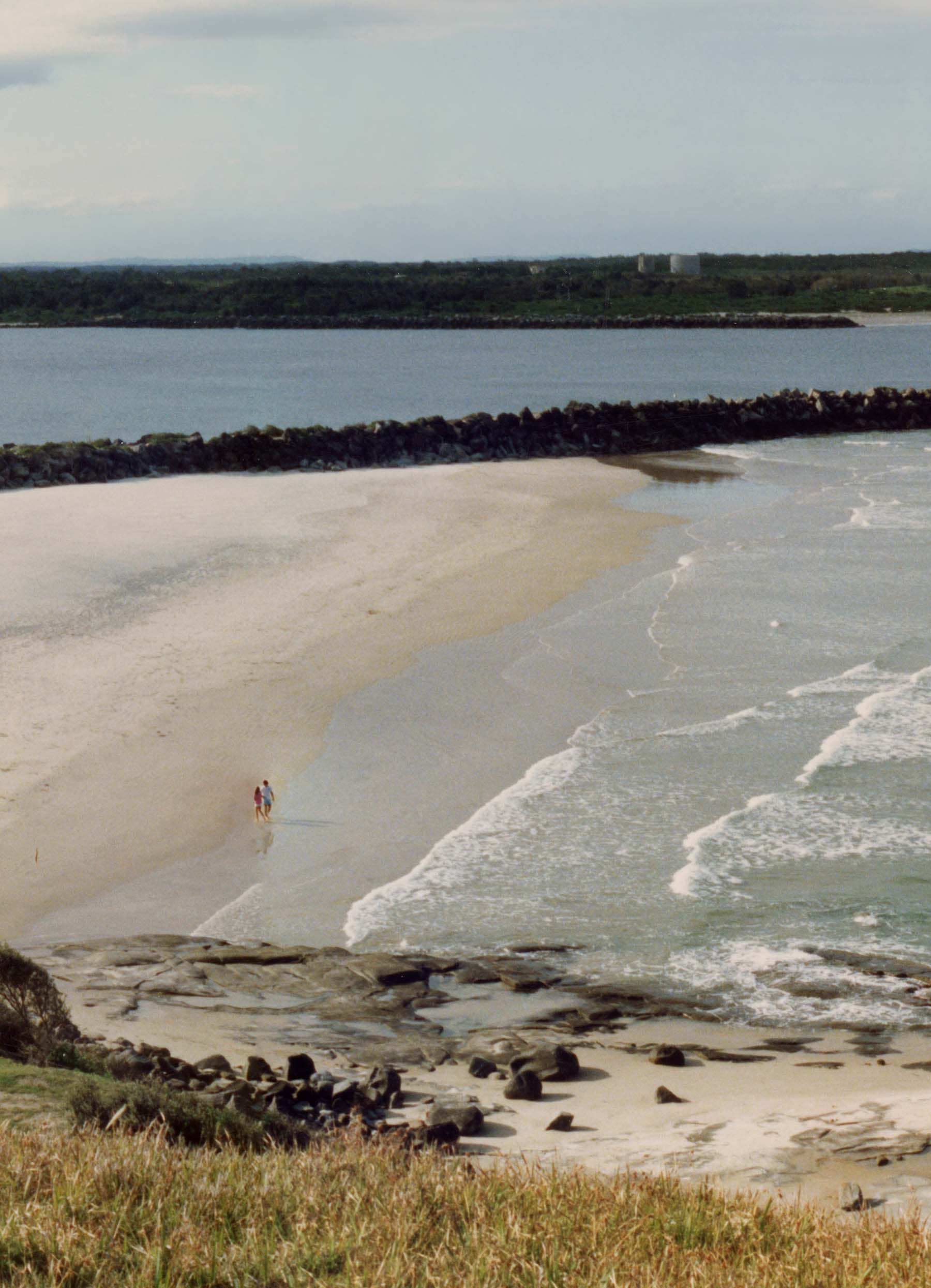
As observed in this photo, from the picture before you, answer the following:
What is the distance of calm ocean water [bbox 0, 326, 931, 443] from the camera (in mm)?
64625

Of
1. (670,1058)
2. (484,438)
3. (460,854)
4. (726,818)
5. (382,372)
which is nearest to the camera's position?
(670,1058)

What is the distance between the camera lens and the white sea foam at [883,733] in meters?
15.5

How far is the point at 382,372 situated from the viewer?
298 feet

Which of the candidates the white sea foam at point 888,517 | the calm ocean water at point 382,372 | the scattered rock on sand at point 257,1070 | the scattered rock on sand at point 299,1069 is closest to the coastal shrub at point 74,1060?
the scattered rock on sand at point 257,1070

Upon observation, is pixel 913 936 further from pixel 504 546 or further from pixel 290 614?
pixel 504 546

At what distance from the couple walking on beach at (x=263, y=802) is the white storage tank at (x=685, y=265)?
186 meters

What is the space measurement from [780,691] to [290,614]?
25.9ft

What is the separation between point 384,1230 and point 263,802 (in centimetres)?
911

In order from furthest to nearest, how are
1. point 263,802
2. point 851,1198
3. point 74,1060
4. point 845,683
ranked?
point 845,683, point 263,802, point 74,1060, point 851,1198

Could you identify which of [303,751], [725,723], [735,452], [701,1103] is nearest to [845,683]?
[725,723]

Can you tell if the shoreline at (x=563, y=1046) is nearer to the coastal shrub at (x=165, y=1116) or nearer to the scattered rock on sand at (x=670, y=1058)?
the scattered rock on sand at (x=670, y=1058)

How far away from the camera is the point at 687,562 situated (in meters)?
27.6

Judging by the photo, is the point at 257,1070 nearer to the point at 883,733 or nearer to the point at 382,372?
the point at 883,733

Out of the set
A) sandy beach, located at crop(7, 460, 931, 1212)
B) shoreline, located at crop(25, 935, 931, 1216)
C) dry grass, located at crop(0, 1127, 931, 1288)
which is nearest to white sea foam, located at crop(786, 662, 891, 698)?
sandy beach, located at crop(7, 460, 931, 1212)
